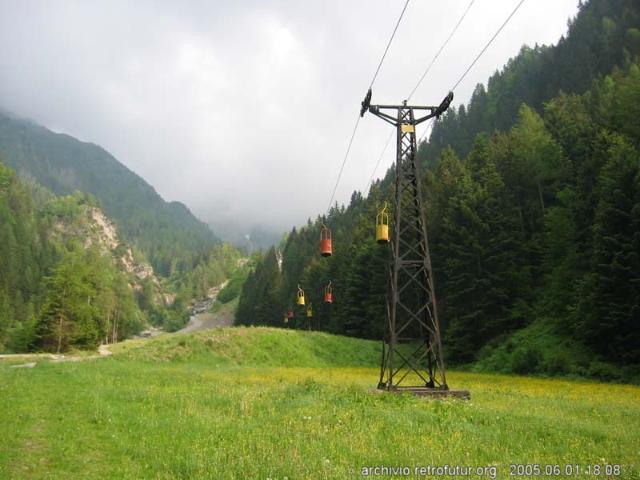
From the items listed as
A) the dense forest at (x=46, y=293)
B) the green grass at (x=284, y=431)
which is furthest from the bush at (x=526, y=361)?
the dense forest at (x=46, y=293)

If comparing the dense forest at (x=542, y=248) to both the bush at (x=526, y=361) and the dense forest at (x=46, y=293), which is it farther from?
the dense forest at (x=46, y=293)

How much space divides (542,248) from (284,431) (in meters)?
44.1

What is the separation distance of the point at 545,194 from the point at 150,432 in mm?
55118

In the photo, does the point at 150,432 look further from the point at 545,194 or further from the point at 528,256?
the point at 545,194

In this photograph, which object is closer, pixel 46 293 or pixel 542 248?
pixel 542 248

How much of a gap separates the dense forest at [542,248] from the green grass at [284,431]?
39.2 ft

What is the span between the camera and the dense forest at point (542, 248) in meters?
33.0

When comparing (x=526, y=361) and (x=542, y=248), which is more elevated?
(x=542, y=248)

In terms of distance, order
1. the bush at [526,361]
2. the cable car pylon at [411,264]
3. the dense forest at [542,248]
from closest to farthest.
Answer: the cable car pylon at [411,264] → the dense forest at [542,248] → the bush at [526,361]

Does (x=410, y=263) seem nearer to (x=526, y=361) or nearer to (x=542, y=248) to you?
(x=526, y=361)

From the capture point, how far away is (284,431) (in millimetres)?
11867

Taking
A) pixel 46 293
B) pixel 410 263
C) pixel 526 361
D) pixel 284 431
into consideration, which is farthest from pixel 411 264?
pixel 46 293

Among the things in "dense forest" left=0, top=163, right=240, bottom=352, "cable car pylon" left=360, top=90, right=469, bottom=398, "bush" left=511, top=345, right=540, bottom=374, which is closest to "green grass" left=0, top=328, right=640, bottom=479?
"cable car pylon" left=360, top=90, right=469, bottom=398

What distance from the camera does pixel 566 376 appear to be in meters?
32.9
